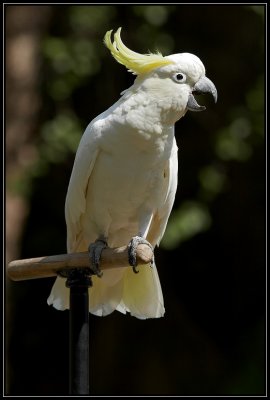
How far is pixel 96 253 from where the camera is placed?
2201 mm

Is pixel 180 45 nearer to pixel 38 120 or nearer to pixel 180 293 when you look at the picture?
pixel 38 120

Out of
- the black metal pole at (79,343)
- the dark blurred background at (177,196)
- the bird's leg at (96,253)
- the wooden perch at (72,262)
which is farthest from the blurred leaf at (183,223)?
the black metal pole at (79,343)

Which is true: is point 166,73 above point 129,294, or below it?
above

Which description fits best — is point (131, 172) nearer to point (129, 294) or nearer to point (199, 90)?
point (199, 90)

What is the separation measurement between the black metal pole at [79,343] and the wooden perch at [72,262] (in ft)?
0.30

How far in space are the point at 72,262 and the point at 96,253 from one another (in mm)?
134

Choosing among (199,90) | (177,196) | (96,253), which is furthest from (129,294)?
(177,196)

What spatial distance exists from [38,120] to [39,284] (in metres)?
1.34

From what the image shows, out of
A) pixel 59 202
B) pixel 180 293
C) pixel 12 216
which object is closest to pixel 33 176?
pixel 12 216

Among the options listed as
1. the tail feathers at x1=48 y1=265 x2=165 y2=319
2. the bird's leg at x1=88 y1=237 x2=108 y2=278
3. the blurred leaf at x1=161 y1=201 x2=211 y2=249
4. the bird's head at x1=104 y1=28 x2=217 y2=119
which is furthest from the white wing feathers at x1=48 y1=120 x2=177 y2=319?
the blurred leaf at x1=161 y1=201 x2=211 y2=249

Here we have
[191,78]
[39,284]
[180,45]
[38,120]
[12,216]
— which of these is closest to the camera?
[191,78]

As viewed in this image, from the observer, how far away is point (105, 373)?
187 inches

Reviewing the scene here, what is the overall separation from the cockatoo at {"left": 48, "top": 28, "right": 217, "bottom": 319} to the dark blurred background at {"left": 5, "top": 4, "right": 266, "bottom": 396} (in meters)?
1.60

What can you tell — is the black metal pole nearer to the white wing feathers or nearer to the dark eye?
the white wing feathers
